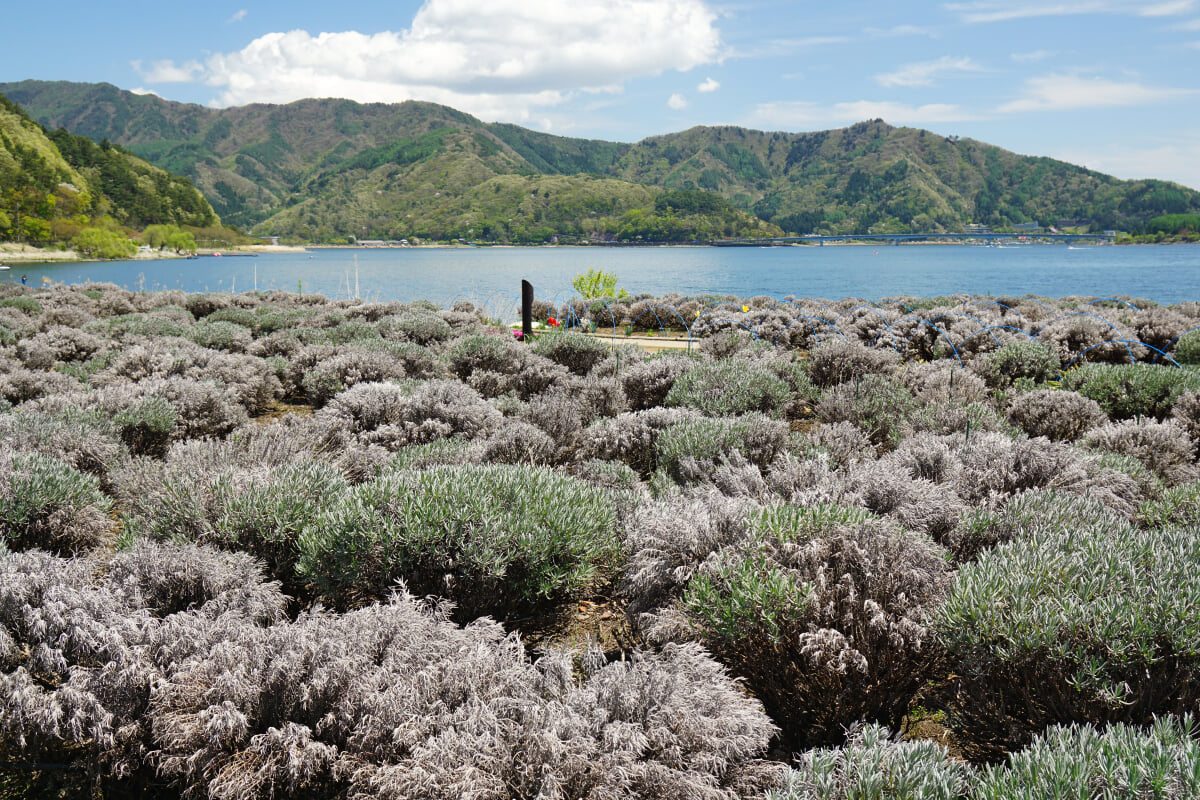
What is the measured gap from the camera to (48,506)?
13.1 feet

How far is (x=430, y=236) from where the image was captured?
164625 millimetres

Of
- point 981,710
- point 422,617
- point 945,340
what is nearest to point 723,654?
point 981,710

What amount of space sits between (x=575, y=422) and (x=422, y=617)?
3962 millimetres

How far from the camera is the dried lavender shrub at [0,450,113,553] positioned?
12.6 ft

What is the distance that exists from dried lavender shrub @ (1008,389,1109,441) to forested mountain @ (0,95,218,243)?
4559 inches

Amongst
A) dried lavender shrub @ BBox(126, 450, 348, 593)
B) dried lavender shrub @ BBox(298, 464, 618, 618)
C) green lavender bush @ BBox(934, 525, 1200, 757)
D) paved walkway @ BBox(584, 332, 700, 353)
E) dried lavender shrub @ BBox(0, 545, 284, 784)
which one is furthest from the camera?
paved walkway @ BBox(584, 332, 700, 353)

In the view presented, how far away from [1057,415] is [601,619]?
5.66 meters

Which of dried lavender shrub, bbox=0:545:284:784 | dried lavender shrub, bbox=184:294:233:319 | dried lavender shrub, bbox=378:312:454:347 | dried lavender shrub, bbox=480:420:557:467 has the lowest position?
dried lavender shrub, bbox=0:545:284:784

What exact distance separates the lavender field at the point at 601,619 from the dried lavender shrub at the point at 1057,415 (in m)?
0.80

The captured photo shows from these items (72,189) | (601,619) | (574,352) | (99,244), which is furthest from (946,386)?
(72,189)

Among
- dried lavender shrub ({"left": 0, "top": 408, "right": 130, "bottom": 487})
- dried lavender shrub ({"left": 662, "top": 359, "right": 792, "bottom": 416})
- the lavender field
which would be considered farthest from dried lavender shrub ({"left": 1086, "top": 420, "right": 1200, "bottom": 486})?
dried lavender shrub ({"left": 0, "top": 408, "right": 130, "bottom": 487})

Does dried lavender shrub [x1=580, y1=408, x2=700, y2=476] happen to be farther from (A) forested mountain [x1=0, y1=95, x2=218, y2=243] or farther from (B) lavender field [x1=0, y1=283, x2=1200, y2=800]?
(A) forested mountain [x1=0, y1=95, x2=218, y2=243]

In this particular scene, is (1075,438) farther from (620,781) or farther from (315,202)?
(315,202)

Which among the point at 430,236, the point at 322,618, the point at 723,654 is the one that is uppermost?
the point at 430,236
